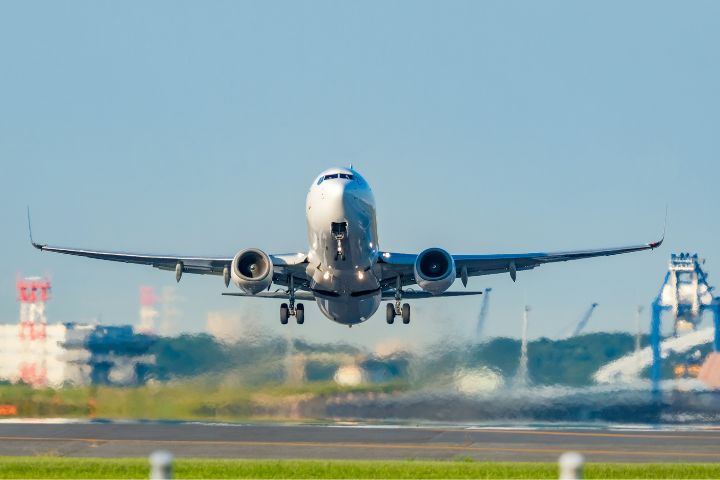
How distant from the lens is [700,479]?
25.8m

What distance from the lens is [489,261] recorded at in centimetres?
4178

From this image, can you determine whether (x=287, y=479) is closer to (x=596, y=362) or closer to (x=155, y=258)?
(x=155, y=258)

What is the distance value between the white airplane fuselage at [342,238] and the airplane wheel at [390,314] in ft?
9.83

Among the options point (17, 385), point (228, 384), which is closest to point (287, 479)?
point (228, 384)

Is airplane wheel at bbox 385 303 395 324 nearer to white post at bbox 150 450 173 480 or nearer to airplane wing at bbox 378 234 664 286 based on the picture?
airplane wing at bbox 378 234 664 286

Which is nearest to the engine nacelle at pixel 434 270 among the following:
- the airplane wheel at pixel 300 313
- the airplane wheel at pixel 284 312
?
the airplane wheel at pixel 300 313

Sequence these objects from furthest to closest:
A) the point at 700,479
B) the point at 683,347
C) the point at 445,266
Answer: the point at 683,347
the point at 445,266
the point at 700,479

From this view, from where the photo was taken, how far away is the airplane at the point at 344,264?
119 ft

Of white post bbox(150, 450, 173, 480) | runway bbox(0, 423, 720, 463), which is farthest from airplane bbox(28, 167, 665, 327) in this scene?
white post bbox(150, 450, 173, 480)

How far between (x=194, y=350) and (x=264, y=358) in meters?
2.56

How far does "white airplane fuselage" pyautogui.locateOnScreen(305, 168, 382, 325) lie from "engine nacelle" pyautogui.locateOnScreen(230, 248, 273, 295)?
1.53 meters

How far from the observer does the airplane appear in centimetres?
3641

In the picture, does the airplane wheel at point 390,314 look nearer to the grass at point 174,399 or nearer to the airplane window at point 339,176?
the grass at point 174,399

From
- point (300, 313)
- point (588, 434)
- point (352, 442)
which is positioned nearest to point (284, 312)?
point (300, 313)
